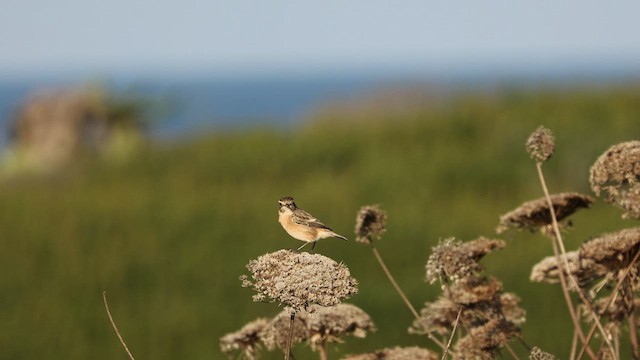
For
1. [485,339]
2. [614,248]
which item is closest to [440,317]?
[485,339]

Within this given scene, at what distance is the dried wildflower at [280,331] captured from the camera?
595 cm

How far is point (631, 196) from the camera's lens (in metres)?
5.78

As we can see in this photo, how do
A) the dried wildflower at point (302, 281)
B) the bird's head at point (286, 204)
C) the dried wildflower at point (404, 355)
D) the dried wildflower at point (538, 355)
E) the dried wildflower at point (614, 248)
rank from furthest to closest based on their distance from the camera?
the dried wildflower at point (404, 355) < the bird's head at point (286, 204) < the dried wildflower at point (614, 248) < the dried wildflower at point (538, 355) < the dried wildflower at point (302, 281)

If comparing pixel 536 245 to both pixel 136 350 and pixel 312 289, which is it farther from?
pixel 312 289

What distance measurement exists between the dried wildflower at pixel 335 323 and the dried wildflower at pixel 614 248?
1047 mm

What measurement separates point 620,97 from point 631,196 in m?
29.2

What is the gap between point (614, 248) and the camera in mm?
5480

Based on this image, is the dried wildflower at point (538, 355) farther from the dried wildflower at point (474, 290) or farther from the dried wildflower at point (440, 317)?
the dried wildflower at point (440, 317)

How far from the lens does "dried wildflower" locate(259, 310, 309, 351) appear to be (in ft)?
19.5

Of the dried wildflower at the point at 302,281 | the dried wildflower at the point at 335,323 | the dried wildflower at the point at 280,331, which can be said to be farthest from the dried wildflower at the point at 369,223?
the dried wildflower at the point at 302,281

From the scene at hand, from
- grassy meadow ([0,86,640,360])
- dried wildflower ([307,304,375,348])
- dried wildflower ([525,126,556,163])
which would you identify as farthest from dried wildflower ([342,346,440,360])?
grassy meadow ([0,86,640,360])

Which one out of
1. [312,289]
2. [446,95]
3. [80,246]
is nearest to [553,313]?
[80,246]

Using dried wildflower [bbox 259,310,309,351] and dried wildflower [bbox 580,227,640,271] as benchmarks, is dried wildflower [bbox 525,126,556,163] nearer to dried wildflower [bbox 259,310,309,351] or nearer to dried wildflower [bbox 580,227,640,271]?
dried wildflower [bbox 580,227,640,271]

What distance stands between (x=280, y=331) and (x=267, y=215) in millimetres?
23927
